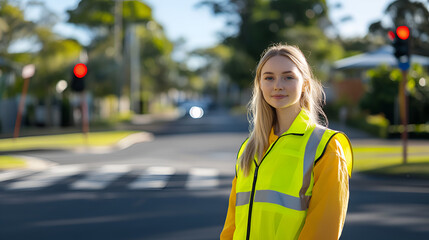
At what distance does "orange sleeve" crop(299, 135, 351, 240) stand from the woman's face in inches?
13.6

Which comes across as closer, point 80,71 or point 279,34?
point 80,71

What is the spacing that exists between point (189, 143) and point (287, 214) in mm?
22877

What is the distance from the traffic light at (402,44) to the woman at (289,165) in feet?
40.3

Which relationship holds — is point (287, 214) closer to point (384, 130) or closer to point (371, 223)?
point (371, 223)

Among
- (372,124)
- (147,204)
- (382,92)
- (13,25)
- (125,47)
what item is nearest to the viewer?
(147,204)

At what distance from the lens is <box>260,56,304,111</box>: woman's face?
276 centimetres

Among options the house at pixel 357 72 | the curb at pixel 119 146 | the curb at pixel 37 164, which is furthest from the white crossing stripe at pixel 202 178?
the house at pixel 357 72

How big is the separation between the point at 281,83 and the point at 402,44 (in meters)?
12.6

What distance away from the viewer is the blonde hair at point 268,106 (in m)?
2.78

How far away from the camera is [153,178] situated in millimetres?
12586

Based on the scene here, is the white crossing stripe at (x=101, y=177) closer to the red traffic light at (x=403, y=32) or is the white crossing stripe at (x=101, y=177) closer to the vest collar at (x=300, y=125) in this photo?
the red traffic light at (x=403, y=32)

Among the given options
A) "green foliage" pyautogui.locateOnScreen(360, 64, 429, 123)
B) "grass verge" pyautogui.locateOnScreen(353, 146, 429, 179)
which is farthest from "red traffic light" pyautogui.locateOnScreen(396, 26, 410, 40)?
"green foliage" pyautogui.locateOnScreen(360, 64, 429, 123)

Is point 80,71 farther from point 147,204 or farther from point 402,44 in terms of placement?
point 147,204

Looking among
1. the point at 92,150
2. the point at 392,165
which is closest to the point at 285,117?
the point at 392,165
